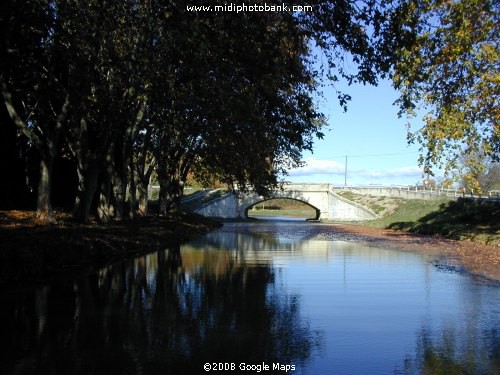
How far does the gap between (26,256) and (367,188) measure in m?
70.2

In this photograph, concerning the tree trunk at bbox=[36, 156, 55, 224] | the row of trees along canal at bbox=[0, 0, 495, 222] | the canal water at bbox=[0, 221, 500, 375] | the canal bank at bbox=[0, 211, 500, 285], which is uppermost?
the row of trees along canal at bbox=[0, 0, 495, 222]

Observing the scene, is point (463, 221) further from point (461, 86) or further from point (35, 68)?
point (35, 68)

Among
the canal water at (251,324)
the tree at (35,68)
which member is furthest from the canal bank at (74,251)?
the tree at (35,68)

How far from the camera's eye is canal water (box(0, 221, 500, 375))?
6188mm

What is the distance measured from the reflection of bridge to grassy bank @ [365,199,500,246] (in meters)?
18.1

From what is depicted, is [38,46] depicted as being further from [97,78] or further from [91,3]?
[91,3]

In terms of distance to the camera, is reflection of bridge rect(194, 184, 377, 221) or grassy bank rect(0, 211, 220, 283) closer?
grassy bank rect(0, 211, 220, 283)

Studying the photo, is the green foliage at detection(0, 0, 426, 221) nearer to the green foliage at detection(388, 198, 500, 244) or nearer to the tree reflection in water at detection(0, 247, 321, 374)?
the tree reflection in water at detection(0, 247, 321, 374)

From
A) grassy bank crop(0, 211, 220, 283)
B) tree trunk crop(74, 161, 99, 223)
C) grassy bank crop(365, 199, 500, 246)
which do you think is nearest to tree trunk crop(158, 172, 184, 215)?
tree trunk crop(74, 161, 99, 223)

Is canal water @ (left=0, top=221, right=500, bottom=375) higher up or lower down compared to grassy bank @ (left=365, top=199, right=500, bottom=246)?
lower down

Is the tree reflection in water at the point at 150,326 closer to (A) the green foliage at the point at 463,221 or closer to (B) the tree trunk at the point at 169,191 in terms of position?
(A) the green foliage at the point at 463,221

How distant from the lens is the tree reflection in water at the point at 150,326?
6231 mm

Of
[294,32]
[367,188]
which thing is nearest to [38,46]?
[294,32]

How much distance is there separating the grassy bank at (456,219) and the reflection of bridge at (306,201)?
59.5ft
